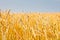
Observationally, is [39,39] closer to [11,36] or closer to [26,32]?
[26,32]

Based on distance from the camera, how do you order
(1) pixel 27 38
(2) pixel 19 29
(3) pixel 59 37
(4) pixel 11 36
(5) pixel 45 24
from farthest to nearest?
(5) pixel 45 24 → (2) pixel 19 29 → (4) pixel 11 36 → (1) pixel 27 38 → (3) pixel 59 37

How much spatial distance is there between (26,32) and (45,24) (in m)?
0.51

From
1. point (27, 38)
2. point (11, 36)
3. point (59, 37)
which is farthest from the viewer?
point (11, 36)

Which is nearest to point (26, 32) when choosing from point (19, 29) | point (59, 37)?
point (19, 29)

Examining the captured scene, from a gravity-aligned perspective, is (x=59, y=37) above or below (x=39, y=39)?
above

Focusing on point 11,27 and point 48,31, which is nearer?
point 11,27

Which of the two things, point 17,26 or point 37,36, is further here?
point 17,26

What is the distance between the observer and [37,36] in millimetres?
1969

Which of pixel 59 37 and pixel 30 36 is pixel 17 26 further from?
pixel 59 37

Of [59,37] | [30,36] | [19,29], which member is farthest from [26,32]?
Result: [59,37]

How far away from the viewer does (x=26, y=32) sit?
6.43 feet

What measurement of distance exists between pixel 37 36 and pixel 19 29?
30cm

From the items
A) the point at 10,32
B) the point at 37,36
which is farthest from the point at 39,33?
the point at 10,32

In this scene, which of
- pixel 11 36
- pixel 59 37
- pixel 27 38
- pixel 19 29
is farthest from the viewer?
pixel 19 29
